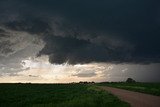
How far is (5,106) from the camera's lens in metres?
32.7

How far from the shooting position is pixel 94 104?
30.9 metres

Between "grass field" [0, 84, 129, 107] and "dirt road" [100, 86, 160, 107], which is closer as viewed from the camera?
"grass field" [0, 84, 129, 107]

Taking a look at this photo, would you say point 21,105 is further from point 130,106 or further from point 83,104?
point 130,106

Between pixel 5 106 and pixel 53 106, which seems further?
pixel 5 106

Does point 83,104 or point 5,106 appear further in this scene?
point 5,106

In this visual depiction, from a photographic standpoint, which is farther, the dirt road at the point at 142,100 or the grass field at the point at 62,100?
the dirt road at the point at 142,100

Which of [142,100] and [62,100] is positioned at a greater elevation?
[62,100]

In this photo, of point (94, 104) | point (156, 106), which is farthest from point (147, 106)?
point (94, 104)

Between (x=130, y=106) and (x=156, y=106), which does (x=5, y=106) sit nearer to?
(x=130, y=106)

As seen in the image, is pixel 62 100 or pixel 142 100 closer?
pixel 142 100

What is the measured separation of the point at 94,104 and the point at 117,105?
8.69ft

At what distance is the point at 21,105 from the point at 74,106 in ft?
23.2

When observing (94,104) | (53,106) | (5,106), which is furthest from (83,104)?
(5,106)

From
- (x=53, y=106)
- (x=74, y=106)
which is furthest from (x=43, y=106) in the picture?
(x=74, y=106)
